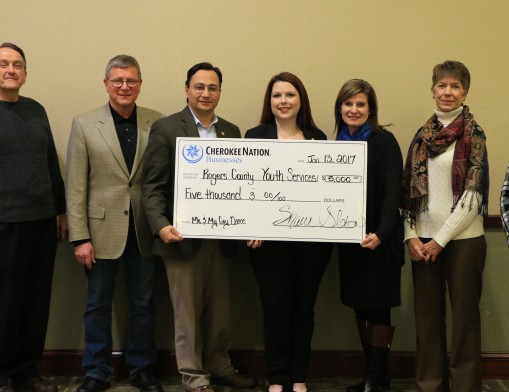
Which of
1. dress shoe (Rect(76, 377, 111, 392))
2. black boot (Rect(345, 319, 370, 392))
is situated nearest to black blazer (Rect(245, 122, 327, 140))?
black boot (Rect(345, 319, 370, 392))

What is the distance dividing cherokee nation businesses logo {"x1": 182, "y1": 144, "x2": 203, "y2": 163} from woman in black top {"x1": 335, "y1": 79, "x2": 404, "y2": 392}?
27.3 inches

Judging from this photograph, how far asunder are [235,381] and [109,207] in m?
1.10

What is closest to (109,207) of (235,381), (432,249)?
(235,381)

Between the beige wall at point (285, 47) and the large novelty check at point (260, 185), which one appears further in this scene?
the beige wall at point (285, 47)

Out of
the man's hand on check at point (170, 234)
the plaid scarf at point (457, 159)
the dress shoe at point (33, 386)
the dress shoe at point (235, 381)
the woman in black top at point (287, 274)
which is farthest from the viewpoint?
the dress shoe at point (235, 381)

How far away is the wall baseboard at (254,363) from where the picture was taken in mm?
3355

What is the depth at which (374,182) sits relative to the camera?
112 inches

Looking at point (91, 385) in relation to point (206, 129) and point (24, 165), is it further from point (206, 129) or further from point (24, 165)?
point (206, 129)

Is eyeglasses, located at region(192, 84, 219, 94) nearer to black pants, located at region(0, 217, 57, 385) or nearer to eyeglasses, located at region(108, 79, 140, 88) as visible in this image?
eyeglasses, located at region(108, 79, 140, 88)

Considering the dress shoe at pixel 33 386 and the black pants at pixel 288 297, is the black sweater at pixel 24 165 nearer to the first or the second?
the dress shoe at pixel 33 386

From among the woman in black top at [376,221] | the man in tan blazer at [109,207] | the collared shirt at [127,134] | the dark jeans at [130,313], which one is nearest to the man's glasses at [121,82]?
the man in tan blazer at [109,207]

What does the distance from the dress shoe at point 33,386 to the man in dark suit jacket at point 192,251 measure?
676mm

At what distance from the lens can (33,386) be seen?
3.03 meters

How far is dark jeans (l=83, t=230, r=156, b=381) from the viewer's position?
305 cm
